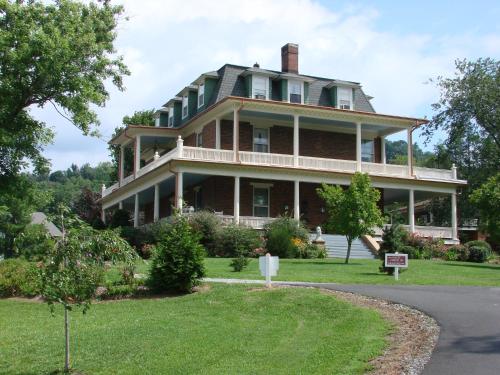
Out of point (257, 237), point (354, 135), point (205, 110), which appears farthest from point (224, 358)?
point (354, 135)

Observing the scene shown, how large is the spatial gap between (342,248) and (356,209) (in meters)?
5.93

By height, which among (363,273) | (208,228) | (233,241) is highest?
(208,228)

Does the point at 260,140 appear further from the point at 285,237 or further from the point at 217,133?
the point at 285,237

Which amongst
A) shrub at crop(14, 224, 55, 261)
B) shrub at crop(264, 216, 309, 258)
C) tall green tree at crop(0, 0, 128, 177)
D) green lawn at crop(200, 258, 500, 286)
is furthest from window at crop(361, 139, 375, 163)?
shrub at crop(14, 224, 55, 261)

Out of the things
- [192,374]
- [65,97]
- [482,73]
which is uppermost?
[482,73]

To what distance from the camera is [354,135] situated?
4016 centimetres

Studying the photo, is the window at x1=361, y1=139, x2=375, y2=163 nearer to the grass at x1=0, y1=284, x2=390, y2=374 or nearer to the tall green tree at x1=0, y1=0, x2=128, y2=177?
the tall green tree at x1=0, y1=0, x2=128, y2=177

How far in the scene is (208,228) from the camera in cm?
2994

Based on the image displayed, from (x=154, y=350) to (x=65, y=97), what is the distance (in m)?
15.3

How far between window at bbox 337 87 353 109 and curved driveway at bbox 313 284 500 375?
22.7 metres

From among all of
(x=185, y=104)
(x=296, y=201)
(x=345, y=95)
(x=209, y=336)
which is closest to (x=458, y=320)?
(x=209, y=336)

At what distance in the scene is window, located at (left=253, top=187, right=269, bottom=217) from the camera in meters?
36.8

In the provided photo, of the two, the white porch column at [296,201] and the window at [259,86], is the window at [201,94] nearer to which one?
the window at [259,86]

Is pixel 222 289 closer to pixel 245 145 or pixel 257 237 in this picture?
pixel 257 237
